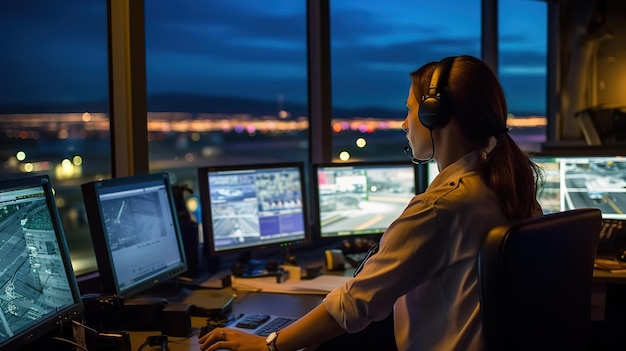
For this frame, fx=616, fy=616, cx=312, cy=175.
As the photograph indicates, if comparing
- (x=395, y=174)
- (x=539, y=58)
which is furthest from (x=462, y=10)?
(x=395, y=174)

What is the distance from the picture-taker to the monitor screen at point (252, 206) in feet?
8.29

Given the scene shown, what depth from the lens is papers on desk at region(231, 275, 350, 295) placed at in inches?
93.2

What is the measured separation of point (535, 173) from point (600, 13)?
3737 mm

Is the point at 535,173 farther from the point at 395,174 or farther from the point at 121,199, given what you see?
the point at 395,174

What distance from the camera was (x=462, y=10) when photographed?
184 inches

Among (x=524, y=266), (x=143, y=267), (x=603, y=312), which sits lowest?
(x=603, y=312)

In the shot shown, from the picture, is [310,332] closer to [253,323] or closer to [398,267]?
[398,267]

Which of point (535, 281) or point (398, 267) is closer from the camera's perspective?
point (535, 281)

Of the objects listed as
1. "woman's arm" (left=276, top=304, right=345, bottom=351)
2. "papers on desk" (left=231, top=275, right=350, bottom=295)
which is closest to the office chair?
"woman's arm" (left=276, top=304, right=345, bottom=351)

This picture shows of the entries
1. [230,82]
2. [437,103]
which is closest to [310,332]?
[437,103]

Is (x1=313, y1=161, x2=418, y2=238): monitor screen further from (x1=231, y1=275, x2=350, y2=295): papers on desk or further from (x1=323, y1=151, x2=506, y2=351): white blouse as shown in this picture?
(x1=323, y1=151, x2=506, y2=351): white blouse

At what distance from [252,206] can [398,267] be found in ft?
4.43

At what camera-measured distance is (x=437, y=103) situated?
1437mm

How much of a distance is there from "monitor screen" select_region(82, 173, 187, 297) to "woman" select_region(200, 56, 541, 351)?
541mm
